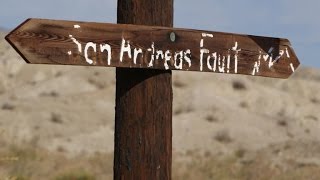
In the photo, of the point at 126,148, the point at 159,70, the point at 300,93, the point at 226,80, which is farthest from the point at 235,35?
the point at 300,93

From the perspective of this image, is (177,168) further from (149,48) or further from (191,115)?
(149,48)

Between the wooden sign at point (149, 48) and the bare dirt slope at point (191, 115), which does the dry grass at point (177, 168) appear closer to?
the bare dirt slope at point (191, 115)

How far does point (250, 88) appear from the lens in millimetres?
47688

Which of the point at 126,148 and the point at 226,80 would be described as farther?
the point at 226,80

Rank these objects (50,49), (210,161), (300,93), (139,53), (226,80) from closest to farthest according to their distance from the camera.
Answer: (50,49) → (139,53) → (210,161) → (226,80) → (300,93)

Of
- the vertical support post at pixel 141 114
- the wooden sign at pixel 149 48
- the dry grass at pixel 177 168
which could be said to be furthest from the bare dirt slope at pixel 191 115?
the vertical support post at pixel 141 114

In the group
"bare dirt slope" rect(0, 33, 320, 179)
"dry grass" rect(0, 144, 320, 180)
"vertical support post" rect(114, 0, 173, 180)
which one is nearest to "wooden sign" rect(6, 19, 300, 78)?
"vertical support post" rect(114, 0, 173, 180)

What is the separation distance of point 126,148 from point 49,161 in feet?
65.9

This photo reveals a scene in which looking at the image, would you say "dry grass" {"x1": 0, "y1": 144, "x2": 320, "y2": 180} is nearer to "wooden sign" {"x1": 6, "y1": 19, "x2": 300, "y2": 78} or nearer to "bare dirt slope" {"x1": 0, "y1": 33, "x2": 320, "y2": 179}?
"bare dirt slope" {"x1": 0, "y1": 33, "x2": 320, "y2": 179}

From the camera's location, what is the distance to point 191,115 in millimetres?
38469

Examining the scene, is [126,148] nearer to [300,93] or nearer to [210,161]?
[210,161]

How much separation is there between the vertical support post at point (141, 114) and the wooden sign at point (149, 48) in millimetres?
111

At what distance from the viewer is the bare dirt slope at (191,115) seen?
105ft

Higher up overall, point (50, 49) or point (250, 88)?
point (50, 49)
